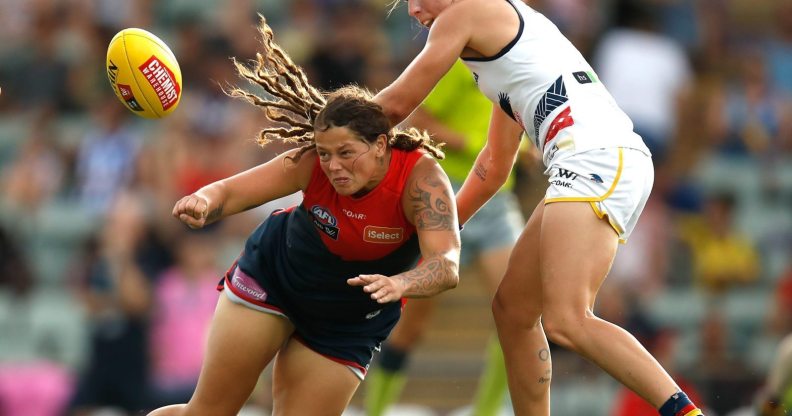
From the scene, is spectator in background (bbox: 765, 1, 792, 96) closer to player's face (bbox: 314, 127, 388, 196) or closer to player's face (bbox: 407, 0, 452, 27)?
player's face (bbox: 407, 0, 452, 27)

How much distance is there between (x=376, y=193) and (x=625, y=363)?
129 cm

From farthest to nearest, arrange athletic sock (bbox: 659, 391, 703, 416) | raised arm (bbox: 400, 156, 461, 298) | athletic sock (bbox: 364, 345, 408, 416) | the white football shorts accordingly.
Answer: athletic sock (bbox: 364, 345, 408, 416) → the white football shorts → raised arm (bbox: 400, 156, 461, 298) → athletic sock (bbox: 659, 391, 703, 416)

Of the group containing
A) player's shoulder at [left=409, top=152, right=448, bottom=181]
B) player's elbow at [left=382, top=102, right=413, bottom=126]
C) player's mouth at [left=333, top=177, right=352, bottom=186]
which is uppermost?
player's elbow at [left=382, top=102, right=413, bottom=126]

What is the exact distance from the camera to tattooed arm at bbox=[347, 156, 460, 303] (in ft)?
17.5

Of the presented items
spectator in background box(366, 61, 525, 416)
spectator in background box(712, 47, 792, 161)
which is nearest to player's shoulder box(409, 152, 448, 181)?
spectator in background box(366, 61, 525, 416)

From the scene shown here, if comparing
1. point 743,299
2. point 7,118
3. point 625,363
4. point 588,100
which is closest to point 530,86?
point 588,100

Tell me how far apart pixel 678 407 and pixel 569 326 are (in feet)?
1.79

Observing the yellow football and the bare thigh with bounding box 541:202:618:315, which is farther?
the yellow football

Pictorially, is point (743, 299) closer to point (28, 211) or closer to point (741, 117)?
point (741, 117)

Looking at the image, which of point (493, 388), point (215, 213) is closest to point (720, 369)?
point (493, 388)

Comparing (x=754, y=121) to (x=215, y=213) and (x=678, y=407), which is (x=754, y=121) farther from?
(x=215, y=213)

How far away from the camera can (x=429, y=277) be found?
5.41 metres

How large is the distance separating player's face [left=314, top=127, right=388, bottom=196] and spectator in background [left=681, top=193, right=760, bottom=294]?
698 cm

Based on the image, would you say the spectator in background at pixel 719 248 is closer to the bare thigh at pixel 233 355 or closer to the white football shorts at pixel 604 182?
the white football shorts at pixel 604 182
